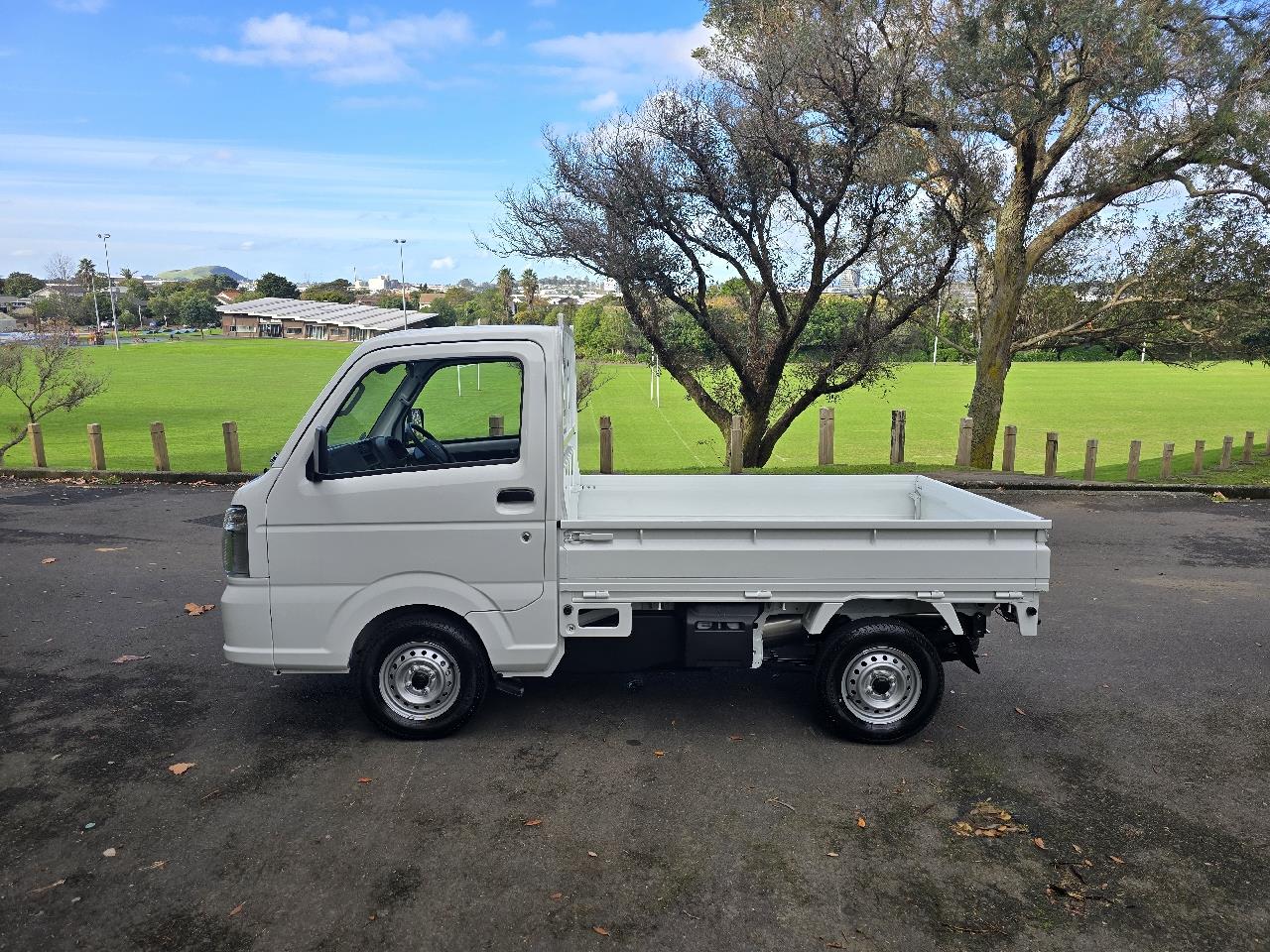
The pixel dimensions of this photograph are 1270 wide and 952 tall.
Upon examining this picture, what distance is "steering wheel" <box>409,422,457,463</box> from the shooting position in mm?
5231

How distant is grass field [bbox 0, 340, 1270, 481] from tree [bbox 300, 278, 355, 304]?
2360 centimetres

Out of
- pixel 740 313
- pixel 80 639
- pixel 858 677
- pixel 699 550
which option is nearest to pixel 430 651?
pixel 699 550

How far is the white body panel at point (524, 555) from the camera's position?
4934 mm

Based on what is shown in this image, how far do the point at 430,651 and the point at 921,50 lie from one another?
13592 millimetres

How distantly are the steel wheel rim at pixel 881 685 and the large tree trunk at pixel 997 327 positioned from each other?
1317 cm

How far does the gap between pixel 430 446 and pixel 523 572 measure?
103 centimetres

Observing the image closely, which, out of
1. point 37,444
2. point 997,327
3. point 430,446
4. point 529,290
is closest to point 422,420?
point 430,446

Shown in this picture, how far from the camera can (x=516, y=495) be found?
494 cm

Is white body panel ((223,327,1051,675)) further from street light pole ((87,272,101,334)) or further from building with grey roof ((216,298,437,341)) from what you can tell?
street light pole ((87,272,101,334))

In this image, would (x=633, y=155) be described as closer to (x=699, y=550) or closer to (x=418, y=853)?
(x=699, y=550)

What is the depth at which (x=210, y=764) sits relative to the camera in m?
4.93

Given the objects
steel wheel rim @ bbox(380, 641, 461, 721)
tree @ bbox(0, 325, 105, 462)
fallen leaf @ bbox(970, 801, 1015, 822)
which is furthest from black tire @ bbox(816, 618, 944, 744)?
tree @ bbox(0, 325, 105, 462)

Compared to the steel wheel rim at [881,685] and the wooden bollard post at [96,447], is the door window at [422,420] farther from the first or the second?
the wooden bollard post at [96,447]

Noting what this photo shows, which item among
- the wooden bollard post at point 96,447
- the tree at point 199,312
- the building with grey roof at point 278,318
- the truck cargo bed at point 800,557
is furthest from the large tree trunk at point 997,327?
the tree at point 199,312
